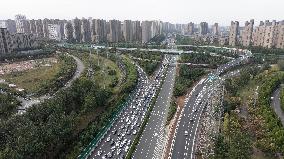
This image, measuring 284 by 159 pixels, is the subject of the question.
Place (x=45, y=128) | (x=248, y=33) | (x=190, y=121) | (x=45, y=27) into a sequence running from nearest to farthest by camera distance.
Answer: (x=45, y=128), (x=190, y=121), (x=248, y=33), (x=45, y=27)

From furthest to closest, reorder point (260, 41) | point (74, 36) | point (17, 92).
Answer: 1. point (74, 36)
2. point (260, 41)
3. point (17, 92)

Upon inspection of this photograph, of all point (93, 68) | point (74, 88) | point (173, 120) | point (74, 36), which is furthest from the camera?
point (74, 36)

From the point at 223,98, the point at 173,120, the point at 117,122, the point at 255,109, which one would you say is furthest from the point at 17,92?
the point at 255,109

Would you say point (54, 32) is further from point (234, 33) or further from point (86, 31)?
point (234, 33)

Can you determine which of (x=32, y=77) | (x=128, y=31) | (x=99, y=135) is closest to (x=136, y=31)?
(x=128, y=31)

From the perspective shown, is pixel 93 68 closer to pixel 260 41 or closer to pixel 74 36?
pixel 74 36

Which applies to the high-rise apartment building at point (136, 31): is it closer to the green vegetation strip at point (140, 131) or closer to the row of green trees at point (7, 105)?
the green vegetation strip at point (140, 131)

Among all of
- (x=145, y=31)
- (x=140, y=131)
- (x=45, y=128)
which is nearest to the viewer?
(x=45, y=128)
